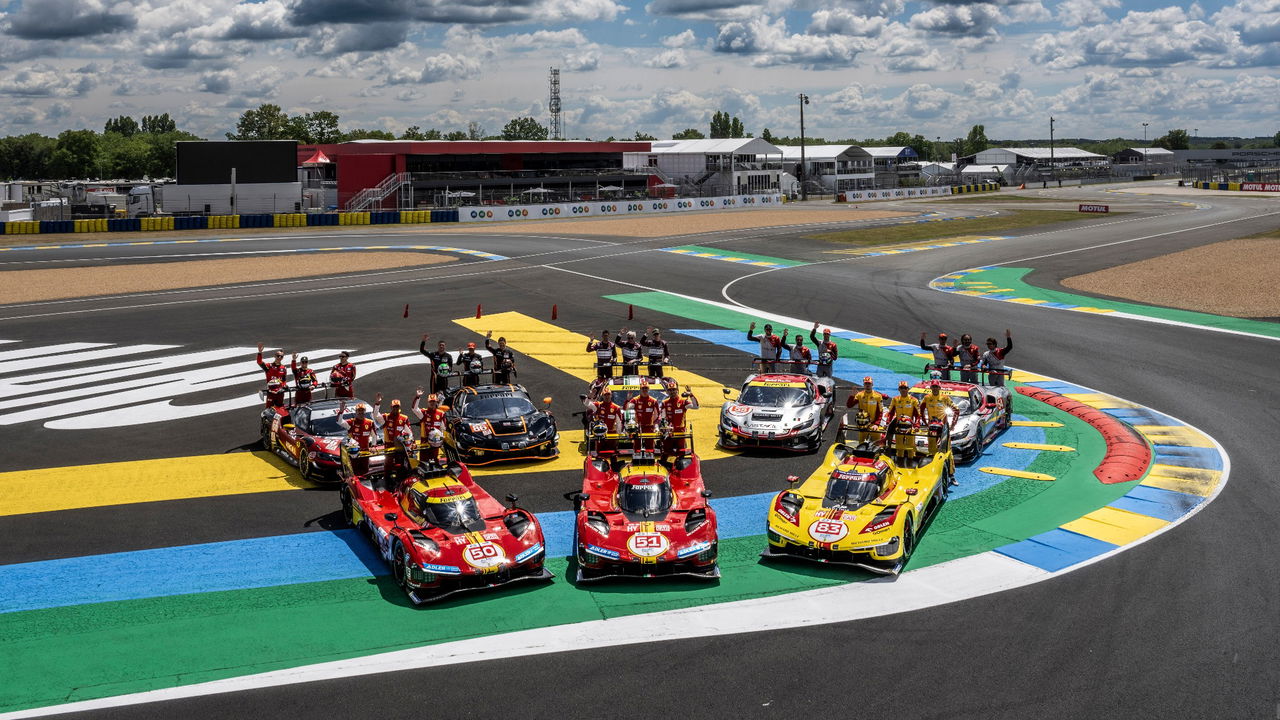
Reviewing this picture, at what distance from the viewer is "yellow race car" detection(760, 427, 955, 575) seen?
53.2 feet

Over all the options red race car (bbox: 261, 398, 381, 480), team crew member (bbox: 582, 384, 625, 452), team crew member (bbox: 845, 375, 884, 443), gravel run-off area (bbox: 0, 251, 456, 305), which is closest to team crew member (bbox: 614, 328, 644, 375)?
team crew member (bbox: 582, 384, 625, 452)

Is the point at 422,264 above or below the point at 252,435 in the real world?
above

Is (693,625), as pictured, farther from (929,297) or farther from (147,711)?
(929,297)

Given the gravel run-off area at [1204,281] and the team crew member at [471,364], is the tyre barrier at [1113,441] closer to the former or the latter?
the team crew member at [471,364]

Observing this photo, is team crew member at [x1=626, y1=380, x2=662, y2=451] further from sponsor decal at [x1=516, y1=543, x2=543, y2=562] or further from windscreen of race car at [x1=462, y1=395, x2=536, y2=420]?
sponsor decal at [x1=516, y1=543, x2=543, y2=562]

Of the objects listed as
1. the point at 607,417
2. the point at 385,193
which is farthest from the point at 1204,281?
the point at 385,193

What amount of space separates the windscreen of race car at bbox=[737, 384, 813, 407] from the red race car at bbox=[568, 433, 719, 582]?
5771mm

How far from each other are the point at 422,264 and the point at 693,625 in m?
47.0

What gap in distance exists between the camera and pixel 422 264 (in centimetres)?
5844

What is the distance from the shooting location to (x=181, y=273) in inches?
2122

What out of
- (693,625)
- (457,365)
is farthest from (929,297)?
(693,625)

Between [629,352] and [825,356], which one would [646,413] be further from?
[825,356]

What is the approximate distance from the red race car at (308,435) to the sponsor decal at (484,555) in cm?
586

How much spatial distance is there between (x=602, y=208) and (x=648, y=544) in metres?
82.9
